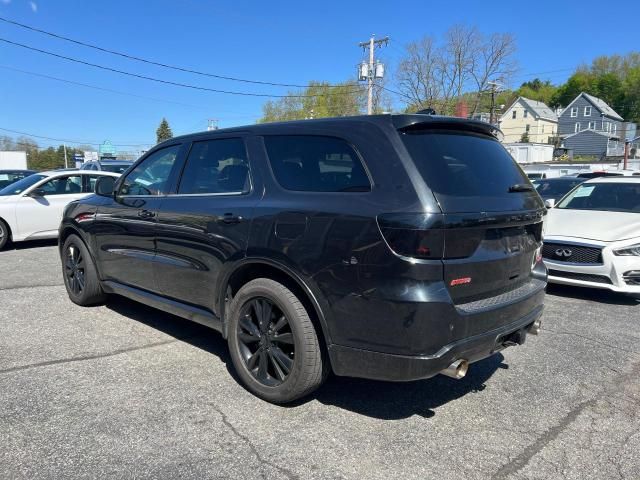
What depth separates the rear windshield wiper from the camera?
3266 mm

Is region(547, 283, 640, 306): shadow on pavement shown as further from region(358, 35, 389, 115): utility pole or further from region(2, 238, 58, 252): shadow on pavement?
region(358, 35, 389, 115): utility pole

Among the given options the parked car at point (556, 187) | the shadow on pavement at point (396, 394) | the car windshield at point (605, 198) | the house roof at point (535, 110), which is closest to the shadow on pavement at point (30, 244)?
the shadow on pavement at point (396, 394)

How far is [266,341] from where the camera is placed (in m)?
3.33

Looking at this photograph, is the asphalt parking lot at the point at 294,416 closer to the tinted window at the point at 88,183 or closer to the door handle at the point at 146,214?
the door handle at the point at 146,214

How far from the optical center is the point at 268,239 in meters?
3.20

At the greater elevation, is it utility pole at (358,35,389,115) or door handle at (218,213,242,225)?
utility pole at (358,35,389,115)

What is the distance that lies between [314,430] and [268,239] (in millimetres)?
1199

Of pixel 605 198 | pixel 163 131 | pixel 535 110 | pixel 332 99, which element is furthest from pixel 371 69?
pixel 163 131

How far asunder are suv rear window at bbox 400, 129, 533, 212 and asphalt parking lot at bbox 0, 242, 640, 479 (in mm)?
1361

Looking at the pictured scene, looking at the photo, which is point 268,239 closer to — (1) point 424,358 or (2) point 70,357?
(1) point 424,358

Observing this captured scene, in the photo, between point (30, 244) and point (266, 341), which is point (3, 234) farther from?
point (266, 341)

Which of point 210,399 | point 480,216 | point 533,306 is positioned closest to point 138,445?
point 210,399

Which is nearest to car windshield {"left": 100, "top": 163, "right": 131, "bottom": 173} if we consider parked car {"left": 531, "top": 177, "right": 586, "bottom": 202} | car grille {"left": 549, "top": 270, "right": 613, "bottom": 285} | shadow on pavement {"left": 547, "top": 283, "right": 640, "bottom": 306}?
parked car {"left": 531, "top": 177, "right": 586, "bottom": 202}

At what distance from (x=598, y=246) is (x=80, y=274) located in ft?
19.4
